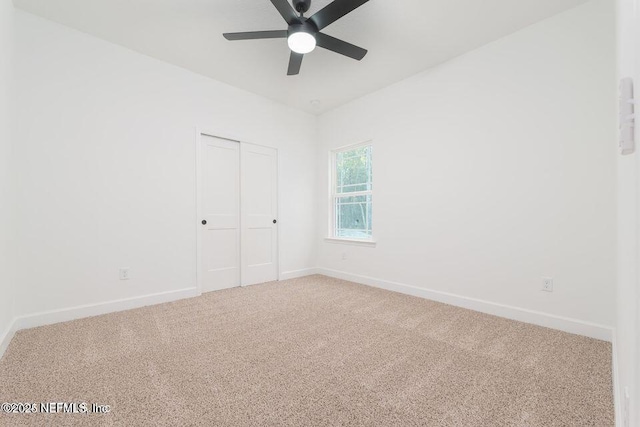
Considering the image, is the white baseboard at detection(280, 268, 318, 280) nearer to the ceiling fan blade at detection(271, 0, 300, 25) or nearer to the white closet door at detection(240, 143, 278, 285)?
the white closet door at detection(240, 143, 278, 285)

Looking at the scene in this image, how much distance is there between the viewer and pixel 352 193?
4297 millimetres

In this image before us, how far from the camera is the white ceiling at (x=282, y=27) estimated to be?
2340mm

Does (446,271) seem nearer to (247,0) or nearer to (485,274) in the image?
(485,274)

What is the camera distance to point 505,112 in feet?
8.87

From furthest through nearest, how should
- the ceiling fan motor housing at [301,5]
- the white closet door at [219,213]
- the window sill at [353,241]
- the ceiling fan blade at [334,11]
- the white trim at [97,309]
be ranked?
the window sill at [353,241], the white closet door at [219,213], the white trim at [97,309], the ceiling fan motor housing at [301,5], the ceiling fan blade at [334,11]

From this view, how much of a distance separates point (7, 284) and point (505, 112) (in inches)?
176

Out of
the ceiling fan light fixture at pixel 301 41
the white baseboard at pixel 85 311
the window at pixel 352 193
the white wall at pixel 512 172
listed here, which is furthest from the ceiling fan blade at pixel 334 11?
the white baseboard at pixel 85 311

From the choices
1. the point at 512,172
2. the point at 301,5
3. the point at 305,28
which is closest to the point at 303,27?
the point at 305,28

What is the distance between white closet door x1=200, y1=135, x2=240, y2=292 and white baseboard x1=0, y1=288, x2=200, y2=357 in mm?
407

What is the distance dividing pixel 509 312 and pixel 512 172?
1327 millimetres

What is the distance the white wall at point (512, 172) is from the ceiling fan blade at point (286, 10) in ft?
6.24

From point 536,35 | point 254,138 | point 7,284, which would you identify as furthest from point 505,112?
point 7,284

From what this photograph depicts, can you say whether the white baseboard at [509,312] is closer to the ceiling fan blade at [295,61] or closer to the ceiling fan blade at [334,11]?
the ceiling fan blade at [295,61]

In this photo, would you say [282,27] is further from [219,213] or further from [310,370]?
[310,370]
